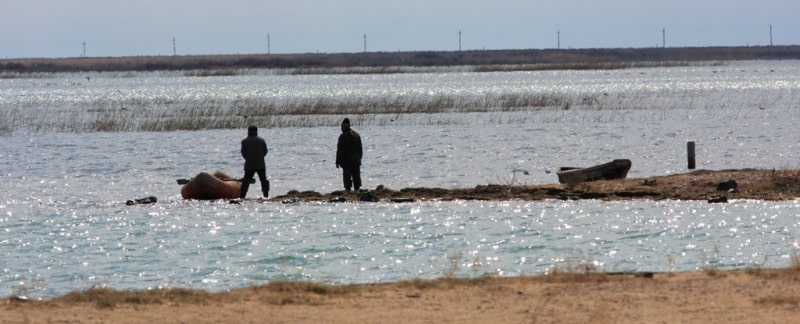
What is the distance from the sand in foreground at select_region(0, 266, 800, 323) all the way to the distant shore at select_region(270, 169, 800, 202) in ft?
30.7

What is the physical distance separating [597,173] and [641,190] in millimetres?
1880

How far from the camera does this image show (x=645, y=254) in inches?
625

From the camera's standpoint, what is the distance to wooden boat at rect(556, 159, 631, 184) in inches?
922

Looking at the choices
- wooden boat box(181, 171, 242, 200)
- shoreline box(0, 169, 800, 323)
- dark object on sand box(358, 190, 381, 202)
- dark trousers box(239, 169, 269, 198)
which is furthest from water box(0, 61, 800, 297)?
shoreline box(0, 169, 800, 323)

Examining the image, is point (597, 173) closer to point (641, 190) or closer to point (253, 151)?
point (641, 190)

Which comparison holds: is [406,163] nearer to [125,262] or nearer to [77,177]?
[77,177]

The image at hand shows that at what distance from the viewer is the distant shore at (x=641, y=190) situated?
69.6ft

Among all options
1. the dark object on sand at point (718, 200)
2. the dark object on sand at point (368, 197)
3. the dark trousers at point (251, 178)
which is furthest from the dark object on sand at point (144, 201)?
the dark object on sand at point (718, 200)

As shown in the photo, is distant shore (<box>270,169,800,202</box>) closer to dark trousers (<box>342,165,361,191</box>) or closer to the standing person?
dark trousers (<box>342,165,361,191</box>)

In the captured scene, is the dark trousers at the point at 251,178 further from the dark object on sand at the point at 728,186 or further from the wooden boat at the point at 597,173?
the dark object on sand at the point at 728,186

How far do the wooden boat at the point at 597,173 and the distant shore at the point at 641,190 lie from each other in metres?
0.37

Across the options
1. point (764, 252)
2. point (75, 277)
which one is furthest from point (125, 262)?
point (764, 252)

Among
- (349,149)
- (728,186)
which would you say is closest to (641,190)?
(728,186)

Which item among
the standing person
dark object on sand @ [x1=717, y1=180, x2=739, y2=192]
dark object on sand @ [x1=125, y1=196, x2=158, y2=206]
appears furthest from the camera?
dark object on sand @ [x1=125, y1=196, x2=158, y2=206]
